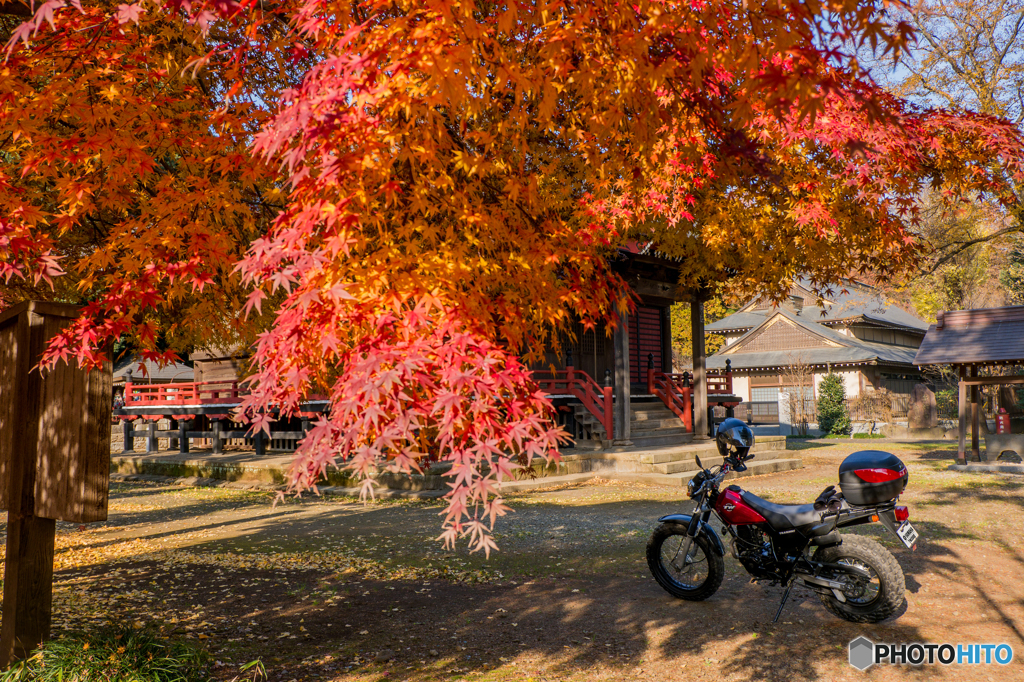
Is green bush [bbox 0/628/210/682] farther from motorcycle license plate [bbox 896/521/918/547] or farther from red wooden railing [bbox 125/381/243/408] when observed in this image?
red wooden railing [bbox 125/381/243/408]

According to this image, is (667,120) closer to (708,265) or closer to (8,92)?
(8,92)

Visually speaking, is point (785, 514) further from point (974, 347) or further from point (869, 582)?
point (974, 347)

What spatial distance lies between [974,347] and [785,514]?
45.4 ft

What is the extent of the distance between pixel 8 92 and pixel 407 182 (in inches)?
99.3

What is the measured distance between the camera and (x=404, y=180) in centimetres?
350

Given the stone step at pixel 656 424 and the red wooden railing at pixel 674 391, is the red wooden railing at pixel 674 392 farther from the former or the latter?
the stone step at pixel 656 424

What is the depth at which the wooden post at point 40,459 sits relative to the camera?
159 inches

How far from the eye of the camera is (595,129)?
14.4 feet

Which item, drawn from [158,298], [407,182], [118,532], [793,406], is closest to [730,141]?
[407,182]

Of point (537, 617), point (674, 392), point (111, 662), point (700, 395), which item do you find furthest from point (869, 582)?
point (674, 392)

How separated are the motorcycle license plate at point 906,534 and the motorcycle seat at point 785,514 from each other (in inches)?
19.9

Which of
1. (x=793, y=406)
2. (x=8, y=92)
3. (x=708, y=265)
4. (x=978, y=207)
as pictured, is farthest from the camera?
(x=793, y=406)

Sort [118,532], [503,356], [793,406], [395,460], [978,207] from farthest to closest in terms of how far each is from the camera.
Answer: [793,406], [978,207], [118,532], [503,356], [395,460]

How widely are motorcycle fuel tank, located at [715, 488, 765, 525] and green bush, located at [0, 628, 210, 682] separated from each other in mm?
3810
